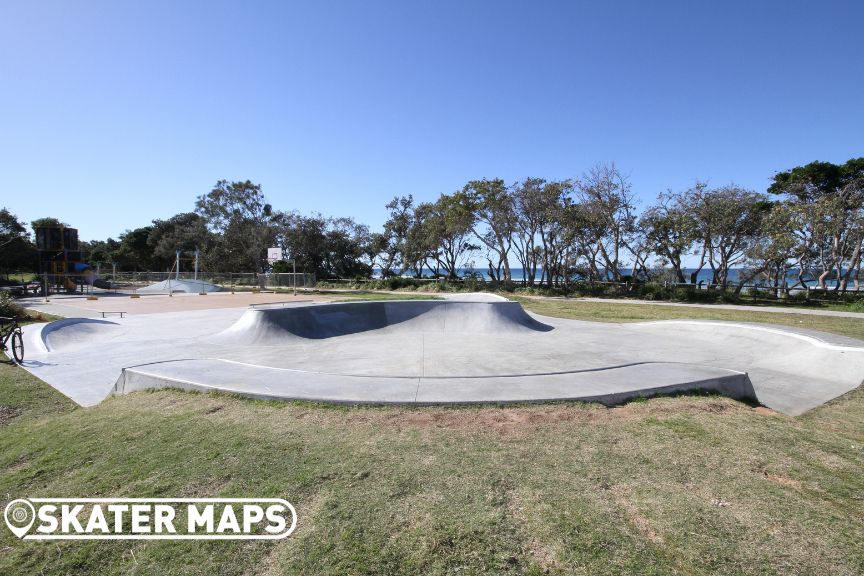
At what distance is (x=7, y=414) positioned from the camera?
5230mm

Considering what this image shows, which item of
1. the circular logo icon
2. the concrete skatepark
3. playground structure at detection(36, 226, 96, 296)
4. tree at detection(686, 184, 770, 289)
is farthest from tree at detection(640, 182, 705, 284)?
playground structure at detection(36, 226, 96, 296)

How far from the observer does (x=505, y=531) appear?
103 inches

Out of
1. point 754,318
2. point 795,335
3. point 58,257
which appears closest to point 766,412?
point 795,335

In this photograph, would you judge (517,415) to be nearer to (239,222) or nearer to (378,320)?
(378,320)

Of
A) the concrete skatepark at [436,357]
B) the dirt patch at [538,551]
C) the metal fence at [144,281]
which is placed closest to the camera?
the dirt patch at [538,551]

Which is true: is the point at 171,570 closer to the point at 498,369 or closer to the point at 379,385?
the point at 379,385

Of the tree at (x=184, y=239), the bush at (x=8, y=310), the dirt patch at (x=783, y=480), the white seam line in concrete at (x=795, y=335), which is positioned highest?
the tree at (x=184, y=239)

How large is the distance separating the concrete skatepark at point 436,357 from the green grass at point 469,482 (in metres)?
0.55

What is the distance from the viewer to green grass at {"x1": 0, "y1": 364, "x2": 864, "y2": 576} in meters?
2.39

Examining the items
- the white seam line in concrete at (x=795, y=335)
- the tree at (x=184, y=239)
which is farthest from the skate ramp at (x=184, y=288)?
the white seam line in concrete at (x=795, y=335)

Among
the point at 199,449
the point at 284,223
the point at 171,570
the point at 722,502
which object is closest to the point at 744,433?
the point at 722,502

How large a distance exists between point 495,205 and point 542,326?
21589 mm

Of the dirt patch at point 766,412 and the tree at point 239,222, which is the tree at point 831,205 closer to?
the dirt patch at point 766,412

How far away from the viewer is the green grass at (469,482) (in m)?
2.39
